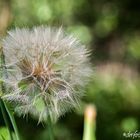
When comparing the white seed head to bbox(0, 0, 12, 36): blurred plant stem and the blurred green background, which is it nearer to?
the blurred green background

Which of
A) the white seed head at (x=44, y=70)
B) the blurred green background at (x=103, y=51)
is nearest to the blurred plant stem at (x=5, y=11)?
the blurred green background at (x=103, y=51)

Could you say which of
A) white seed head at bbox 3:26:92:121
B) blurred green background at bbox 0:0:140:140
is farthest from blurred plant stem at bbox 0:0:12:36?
white seed head at bbox 3:26:92:121


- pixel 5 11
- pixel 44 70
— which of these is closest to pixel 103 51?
pixel 5 11

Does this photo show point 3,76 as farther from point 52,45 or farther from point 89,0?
point 89,0

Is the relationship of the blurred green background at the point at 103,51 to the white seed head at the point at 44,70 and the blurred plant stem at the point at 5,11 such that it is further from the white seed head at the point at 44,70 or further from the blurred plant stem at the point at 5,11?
the white seed head at the point at 44,70

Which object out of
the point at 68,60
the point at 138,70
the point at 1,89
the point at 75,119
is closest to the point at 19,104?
the point at 1,89

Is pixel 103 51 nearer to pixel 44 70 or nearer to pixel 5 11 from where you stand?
pixel 5 11
